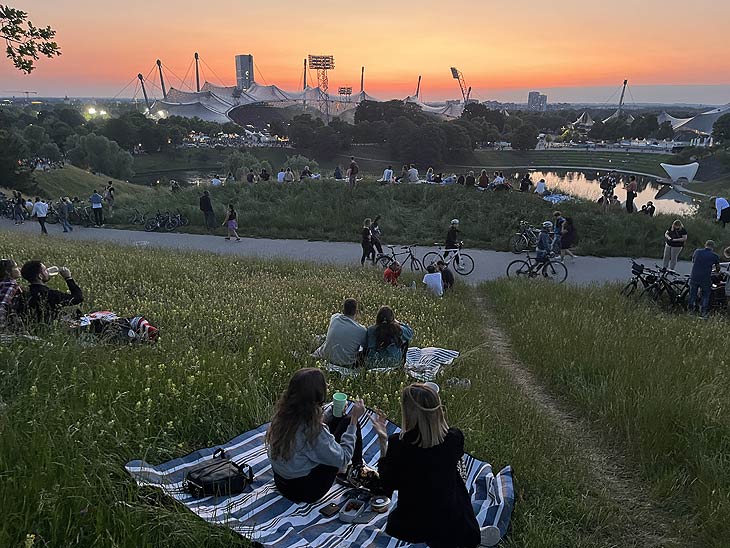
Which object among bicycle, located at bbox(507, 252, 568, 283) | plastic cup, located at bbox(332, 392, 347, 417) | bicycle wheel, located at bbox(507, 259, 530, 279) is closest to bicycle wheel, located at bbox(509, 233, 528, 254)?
bicycle wheel, located at bbox(507, 259, 530, 279)

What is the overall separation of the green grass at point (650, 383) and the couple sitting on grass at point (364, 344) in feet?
8.49

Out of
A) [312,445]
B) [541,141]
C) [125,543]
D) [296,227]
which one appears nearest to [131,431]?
[125,543]

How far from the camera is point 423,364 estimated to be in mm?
7266

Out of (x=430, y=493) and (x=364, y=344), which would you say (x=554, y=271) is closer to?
(x=364, y=344)

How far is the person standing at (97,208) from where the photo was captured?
23.9 metres

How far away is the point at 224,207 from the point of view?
25.1 meters

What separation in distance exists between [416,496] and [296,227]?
19941mm

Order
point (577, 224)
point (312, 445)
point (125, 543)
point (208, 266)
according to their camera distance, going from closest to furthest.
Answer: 1. point (125, 543)
2. point (312, 445)
3. point (208, 266)
4. point (577, 224)

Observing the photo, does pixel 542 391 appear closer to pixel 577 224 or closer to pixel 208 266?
pixel 208 266

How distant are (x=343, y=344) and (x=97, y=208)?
2155 centimetres

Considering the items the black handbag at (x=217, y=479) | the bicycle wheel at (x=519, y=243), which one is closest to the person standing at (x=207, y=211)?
the bicycle wheel at (x=519, y=243)

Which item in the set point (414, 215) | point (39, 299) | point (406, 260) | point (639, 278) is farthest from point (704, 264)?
point (39, 299)

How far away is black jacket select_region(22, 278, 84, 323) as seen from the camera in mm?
6996

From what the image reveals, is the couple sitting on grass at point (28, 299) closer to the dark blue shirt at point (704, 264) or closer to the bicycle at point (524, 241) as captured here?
the dark blue shirt at point (704, 264)
